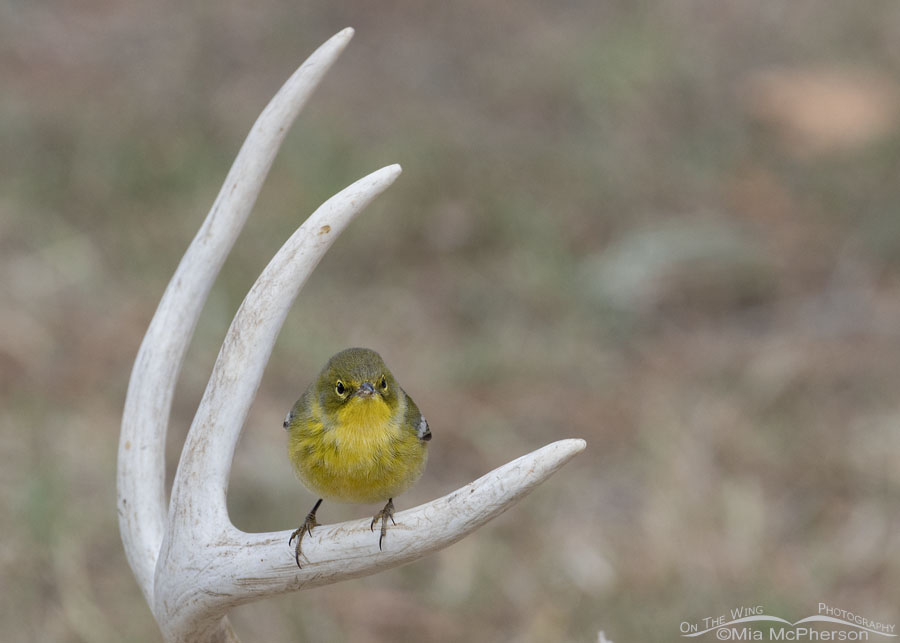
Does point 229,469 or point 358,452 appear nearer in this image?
point 358,452

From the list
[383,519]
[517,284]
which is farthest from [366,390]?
[517,284]

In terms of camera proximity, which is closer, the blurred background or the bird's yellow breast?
the bird's yellow breast

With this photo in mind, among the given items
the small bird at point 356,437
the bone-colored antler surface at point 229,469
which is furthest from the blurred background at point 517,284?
the small bird at point 356,437

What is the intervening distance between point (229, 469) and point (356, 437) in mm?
287

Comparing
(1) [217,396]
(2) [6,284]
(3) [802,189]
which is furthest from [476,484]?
(3) [802,189]

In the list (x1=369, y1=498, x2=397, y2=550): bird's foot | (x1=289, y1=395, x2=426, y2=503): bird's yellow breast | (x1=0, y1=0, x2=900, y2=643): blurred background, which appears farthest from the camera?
(x1=0, y1=0, x2=900, y2=643): blurred background

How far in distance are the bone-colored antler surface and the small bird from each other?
0.09 meters

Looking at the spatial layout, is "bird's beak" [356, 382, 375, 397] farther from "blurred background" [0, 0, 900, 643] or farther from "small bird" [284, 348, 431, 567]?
"blurred background" [0, 0, 900, 643]

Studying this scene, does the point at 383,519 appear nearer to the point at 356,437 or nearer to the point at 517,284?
the point at 356,437

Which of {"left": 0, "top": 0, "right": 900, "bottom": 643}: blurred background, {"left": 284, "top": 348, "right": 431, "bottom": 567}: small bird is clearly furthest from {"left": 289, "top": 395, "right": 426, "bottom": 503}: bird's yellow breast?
{"left": 0, "top": 0, "right": 900, "bottom": 643}: blurred background

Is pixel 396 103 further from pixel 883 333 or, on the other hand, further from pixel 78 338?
pixel 883 333

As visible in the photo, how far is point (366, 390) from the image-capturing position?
1.87 meters

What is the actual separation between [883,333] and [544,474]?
183 inches

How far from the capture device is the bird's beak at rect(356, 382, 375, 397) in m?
1.87
